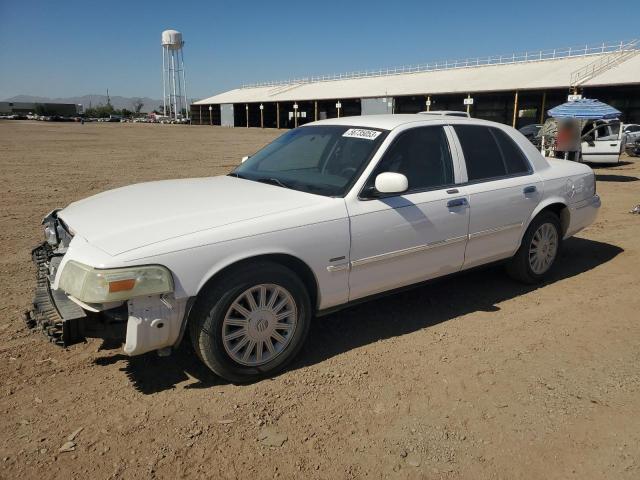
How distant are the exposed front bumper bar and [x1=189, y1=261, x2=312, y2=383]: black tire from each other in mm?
632

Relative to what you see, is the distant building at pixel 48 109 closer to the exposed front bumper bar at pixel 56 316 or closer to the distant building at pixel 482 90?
the distant building at pixel 482 90

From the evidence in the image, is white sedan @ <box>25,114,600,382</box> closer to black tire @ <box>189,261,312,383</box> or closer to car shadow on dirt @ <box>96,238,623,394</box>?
black tire @ <box>189,261,312,383</box>

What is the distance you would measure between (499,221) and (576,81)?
32333 mm

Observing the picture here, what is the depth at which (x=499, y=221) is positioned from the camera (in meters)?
4.62

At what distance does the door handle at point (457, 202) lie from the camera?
420 centimetres

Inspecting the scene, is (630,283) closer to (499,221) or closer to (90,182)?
(499,221)

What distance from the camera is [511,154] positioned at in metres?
4.92

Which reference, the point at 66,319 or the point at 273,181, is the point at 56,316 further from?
the point at 273,181

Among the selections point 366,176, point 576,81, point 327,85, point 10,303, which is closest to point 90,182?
point 10,303

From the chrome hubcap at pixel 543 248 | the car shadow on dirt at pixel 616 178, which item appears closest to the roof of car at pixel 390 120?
the chrome hubcap at pixel 543 248

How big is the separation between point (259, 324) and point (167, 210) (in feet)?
3.10

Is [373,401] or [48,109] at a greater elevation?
[48,109]

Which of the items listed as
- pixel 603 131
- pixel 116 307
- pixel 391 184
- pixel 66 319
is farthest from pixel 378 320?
pixel 603 131

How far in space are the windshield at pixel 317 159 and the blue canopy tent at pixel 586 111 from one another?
11592 mm
